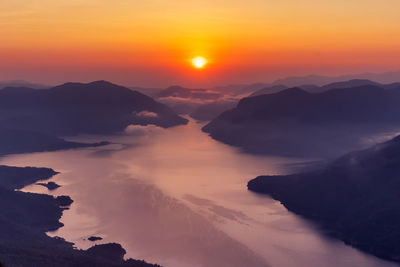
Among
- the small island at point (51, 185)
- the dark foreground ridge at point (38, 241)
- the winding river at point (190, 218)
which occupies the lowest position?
the winding river at point (190, 218)

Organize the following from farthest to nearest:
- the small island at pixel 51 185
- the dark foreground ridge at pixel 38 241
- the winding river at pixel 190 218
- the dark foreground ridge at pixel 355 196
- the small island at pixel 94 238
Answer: the small island at pixel 51 185
the dark foreground ridge at pixel 355 196
the small island at pixel 94 238
the winding river at pixel 190 218
the dark foreground ridge at pixel 38 241

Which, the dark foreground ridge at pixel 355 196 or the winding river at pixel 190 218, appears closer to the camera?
the winding river at pixel 190 218

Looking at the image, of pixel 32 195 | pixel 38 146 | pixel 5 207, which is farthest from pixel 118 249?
pixel 38 146

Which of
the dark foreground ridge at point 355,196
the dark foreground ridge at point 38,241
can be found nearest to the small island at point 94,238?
the dark foreground ridge at point 38,241

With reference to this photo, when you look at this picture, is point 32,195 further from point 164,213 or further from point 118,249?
point 118,249

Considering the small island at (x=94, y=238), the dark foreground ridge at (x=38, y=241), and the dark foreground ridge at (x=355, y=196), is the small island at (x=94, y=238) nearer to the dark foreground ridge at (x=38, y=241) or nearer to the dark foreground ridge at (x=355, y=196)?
the dark foreground ridge at (x=38, y=241)

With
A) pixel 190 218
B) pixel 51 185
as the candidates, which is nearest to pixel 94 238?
pixel 190 218

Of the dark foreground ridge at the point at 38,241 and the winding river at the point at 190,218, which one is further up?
the dark foreground ridge at the point at 38,241
